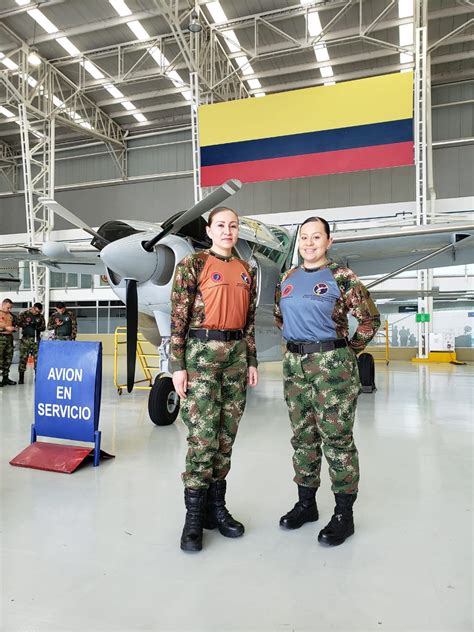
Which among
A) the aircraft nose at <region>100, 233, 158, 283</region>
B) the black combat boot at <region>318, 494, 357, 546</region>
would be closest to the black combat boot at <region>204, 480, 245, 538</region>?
the black combat boot at <region>318, 494, 357, 546</region>

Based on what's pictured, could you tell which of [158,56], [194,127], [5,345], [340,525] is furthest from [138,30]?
[340,525]

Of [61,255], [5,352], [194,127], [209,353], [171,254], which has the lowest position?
[5,352]

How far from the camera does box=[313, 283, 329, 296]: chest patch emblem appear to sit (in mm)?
2293

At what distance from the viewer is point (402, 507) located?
268 centimetres

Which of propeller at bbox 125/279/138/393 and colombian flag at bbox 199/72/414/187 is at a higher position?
colombian flag at bbox 199/72/414/187

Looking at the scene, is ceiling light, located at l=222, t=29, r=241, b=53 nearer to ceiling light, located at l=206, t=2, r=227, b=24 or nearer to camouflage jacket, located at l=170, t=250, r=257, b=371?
ceiling light, located at l=206, t=2, r=227, b=24

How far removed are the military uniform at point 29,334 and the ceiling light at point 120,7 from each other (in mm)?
10097

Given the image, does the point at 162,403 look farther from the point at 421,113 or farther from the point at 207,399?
the point at 421,113

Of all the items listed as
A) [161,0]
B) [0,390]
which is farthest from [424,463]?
[161,0]

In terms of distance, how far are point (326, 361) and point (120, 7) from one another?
594 inches

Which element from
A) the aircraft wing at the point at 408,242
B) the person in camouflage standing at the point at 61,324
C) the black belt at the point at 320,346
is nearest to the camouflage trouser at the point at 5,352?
the person in camouflage standing at the point at 61,324

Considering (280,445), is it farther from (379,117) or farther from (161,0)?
(161,0)

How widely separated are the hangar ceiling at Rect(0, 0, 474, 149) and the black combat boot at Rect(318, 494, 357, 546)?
41.4ft

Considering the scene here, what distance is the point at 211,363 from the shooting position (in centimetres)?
226
